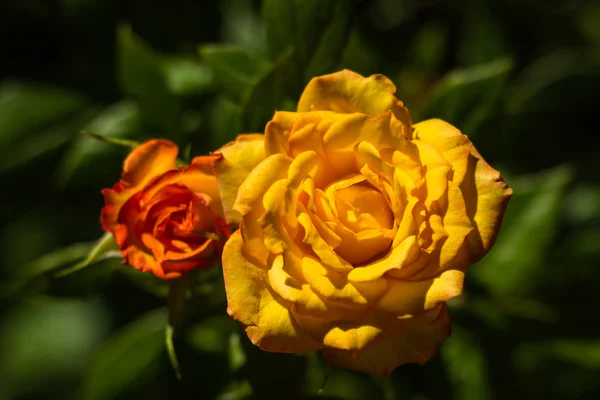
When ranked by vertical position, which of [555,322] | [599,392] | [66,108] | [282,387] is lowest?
[599,392]

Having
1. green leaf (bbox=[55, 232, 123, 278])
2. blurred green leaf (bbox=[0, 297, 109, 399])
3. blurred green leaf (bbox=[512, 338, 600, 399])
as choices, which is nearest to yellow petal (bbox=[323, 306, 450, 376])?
green leaf (bbox=[55, 232, 123, 278])

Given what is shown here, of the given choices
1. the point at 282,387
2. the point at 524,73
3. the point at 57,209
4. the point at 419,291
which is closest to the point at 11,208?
the point at 57,209

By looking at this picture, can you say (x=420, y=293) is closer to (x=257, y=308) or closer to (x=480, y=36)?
(x=257, y=308)

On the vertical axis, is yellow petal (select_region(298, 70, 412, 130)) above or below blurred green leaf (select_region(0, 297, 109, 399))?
above

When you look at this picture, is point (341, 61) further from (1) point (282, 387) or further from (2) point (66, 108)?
(2) point (66, 108)

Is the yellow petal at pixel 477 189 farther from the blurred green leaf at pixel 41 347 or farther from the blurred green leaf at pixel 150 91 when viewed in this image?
the blurred green leaf at pixel 41 347

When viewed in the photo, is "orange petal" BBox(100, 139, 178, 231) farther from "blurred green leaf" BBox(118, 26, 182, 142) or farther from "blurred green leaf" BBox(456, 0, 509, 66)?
"blurred green leaf" BBox(456, 0, 509, 66)
